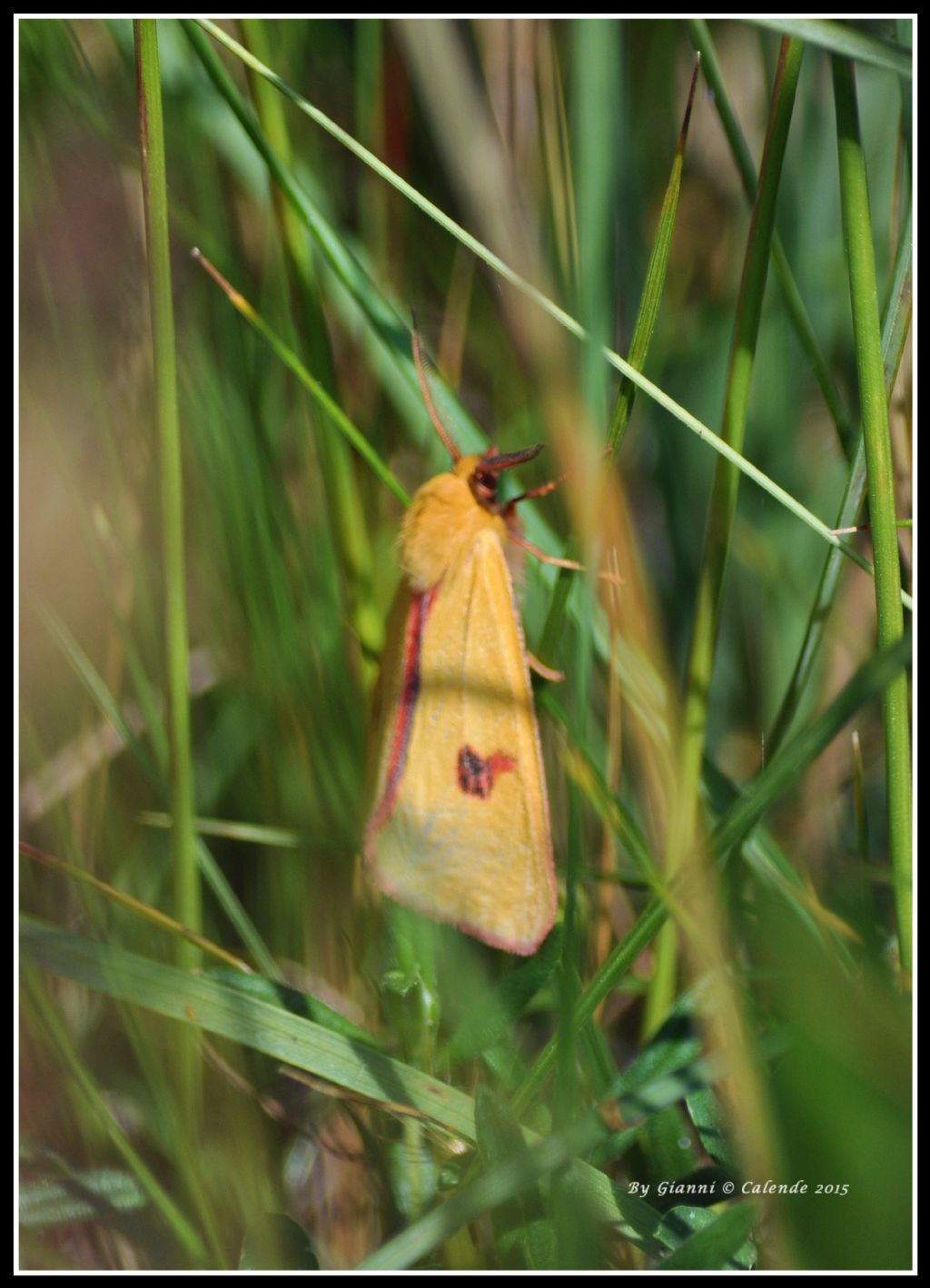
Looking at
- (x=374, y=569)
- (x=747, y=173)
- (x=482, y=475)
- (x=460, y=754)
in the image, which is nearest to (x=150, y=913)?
(x=460, y=754)

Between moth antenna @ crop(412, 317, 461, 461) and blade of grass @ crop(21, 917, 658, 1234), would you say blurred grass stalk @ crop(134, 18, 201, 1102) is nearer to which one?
blade of grass @ crop(21, 917, 658, 1234)

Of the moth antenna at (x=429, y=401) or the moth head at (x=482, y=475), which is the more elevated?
the moth antenna at (x=429, y=401)

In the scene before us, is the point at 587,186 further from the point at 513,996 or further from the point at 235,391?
the point at 513,996

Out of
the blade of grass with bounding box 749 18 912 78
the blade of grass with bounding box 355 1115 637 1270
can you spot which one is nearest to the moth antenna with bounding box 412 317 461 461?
the blade of grass with bounding box 749 18 912 78

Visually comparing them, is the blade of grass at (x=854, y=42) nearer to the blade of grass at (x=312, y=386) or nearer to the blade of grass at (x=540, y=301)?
the blade of grass at (x=540, y=301)

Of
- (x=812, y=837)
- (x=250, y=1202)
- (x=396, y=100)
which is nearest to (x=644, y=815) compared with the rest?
(x=812, y=837)

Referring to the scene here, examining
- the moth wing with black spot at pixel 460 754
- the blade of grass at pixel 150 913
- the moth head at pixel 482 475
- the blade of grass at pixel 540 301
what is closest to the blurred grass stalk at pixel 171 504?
the blade of grass at pixel 150 913
